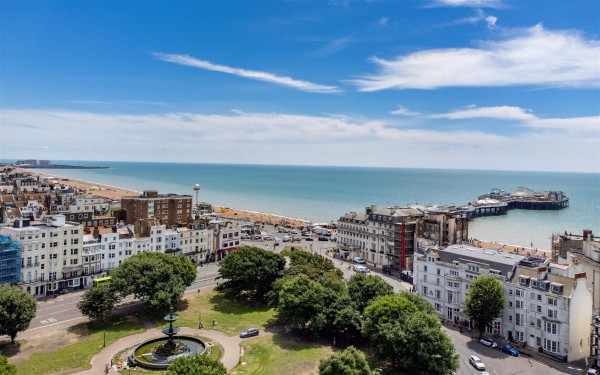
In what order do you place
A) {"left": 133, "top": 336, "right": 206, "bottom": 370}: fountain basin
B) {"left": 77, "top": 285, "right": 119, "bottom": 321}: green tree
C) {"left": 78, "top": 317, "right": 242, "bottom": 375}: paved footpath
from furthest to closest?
{"left": 77, "top": 285, "right": 119, "bottom": 321}: green tree, {"left": 78, "top": 317, "right": 242, "bottom": 375}: paved footpath, {"left": 133, "top": 336, "right": 206, "bottom": 370}: fountain basin

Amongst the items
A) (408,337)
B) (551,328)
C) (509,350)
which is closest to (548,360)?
(551,328)

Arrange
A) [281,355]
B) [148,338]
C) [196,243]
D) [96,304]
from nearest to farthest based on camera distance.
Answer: [281,355] < [148,338] < [96,304] < [196,243]

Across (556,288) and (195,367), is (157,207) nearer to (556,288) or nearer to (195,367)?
(195,367)

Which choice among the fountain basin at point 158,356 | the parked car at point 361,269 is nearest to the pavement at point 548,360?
the parked car at point 361,269

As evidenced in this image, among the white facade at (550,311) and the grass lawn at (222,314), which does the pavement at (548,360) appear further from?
the grass lawn at (222,314)

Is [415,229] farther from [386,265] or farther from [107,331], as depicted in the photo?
[107,331]

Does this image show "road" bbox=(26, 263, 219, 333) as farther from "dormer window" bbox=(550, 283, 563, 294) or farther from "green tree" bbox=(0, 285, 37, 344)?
"dormer window" bbox=(550, 283, 563, 294)

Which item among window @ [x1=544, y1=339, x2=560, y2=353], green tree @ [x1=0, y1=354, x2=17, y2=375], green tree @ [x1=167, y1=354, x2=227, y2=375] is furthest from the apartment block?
window @ [x1=544, y1=339, x2=560, y2=353]
